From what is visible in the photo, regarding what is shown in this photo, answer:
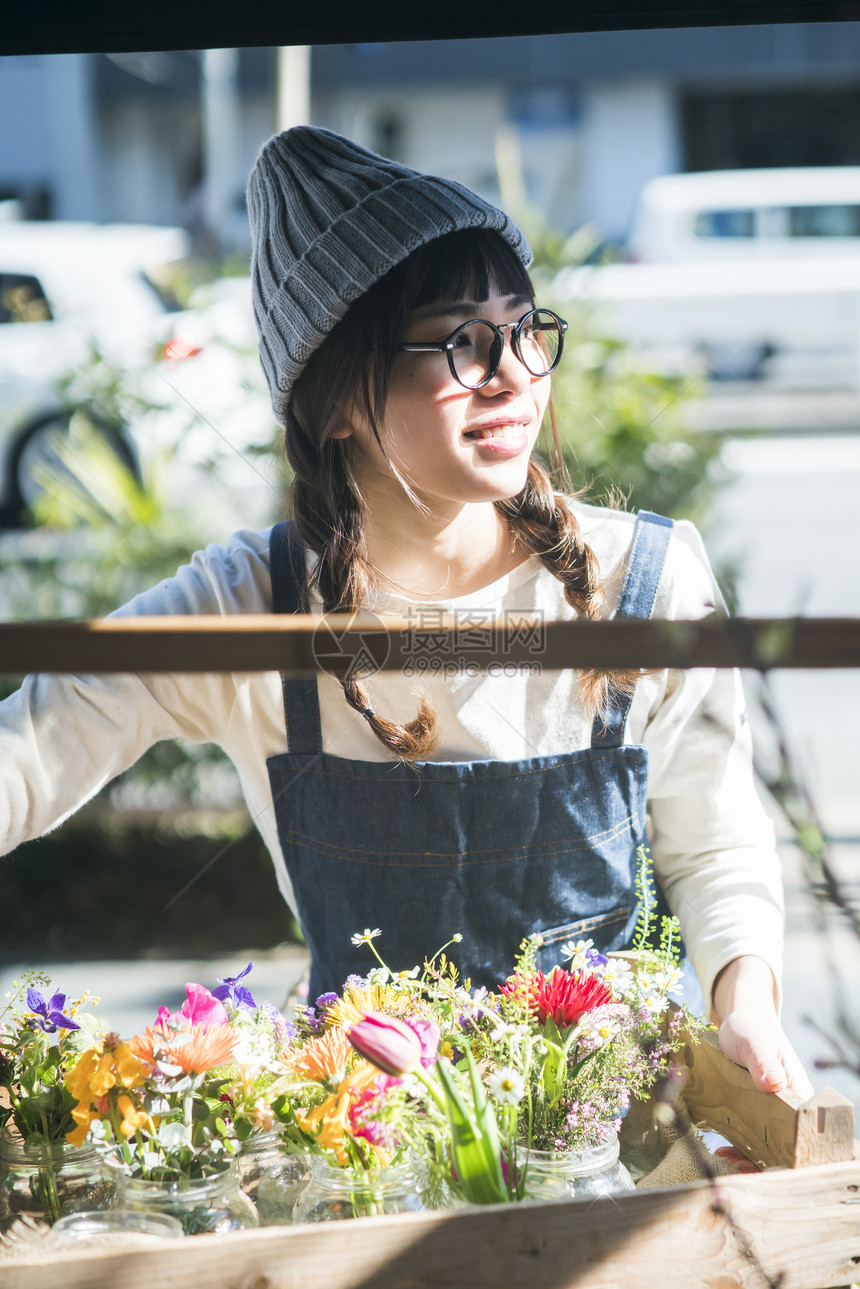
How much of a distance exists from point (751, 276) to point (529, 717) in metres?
6.12

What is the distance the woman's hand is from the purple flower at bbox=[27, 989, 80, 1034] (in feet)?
1.87

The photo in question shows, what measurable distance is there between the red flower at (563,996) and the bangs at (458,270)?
0.67 metres

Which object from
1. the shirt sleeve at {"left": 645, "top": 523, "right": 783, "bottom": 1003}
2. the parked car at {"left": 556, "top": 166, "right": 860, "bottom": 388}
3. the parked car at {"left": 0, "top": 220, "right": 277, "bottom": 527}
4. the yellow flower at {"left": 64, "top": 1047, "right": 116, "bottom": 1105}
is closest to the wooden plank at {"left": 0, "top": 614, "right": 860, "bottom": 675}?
the yellow flower at {"left": 64, "top": 1047, "right": 116, "bottom": 1105}

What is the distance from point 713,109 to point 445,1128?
1405 cm

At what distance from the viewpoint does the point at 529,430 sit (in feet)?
3.79

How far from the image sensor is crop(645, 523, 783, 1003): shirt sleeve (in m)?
1.19

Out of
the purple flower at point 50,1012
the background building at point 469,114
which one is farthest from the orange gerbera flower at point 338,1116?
the background building at point 469,114

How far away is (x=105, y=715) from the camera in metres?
1.16

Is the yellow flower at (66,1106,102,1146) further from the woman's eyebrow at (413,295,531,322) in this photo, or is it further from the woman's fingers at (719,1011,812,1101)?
the woman's eyebrow at (413,295,531,322)

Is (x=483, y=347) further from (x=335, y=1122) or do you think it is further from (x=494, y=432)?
(x=335, y=1122)

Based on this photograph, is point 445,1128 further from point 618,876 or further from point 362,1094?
point 618,876

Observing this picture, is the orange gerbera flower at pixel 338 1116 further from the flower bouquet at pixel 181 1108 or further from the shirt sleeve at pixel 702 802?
the shirt sleeve at pixel 702 802

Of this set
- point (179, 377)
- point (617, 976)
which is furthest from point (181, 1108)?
point (179, 377)

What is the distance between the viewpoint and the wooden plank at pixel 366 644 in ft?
1.98
